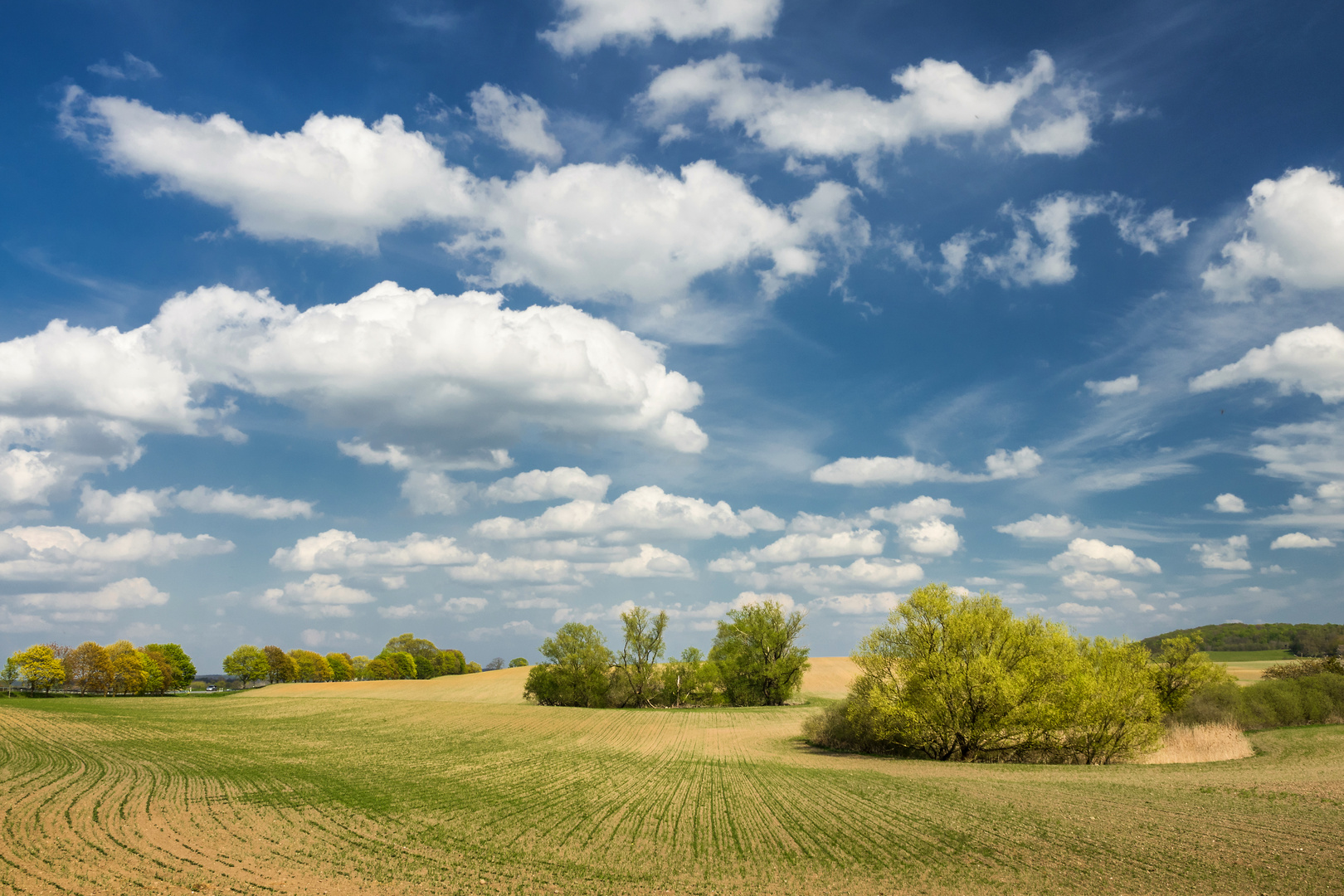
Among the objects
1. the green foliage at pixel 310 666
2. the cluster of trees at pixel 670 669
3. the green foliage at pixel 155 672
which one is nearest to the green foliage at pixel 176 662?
the green foliage at pixel 155 672

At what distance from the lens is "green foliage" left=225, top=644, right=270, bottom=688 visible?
156 meters

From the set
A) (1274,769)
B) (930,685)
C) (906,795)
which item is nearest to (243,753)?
(906,795)

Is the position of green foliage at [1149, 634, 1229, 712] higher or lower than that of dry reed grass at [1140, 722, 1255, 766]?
higher

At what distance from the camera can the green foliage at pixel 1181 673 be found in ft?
182

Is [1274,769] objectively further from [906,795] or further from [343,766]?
[343,766]

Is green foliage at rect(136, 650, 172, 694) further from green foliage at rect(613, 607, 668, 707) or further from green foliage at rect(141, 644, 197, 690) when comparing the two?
green foliage at rect(613, 607, 668, 707)

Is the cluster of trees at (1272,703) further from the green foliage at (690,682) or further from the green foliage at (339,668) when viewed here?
the green foliage at (339,668)

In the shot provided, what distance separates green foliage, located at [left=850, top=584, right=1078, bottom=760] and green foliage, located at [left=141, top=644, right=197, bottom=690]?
136110 mm

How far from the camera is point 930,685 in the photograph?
140 feet

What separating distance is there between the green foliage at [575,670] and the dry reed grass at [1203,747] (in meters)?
60.7

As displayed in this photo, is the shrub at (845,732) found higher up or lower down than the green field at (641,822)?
lower down

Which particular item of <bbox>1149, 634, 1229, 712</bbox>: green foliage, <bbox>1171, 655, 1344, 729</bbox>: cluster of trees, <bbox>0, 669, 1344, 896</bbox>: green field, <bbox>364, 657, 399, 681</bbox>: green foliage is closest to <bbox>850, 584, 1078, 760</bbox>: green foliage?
<bbox>0, 669, 1344, 896</bbox>: green field

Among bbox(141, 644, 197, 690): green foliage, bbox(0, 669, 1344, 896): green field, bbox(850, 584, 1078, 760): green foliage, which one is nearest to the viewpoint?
bbox(0, 669, 1344, 896): green field

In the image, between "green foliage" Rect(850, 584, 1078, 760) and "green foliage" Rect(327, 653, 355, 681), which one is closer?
"green foliage" Rect(850, 584, 1078, 760)
